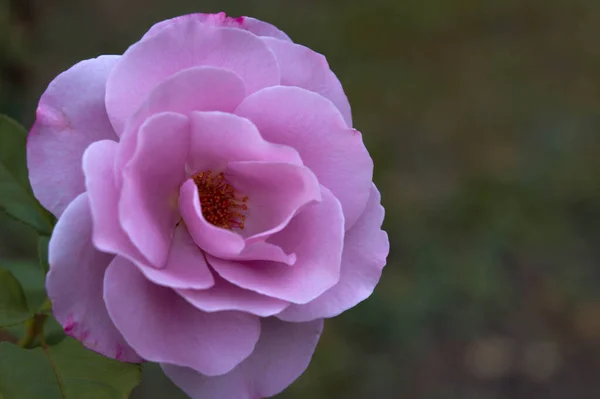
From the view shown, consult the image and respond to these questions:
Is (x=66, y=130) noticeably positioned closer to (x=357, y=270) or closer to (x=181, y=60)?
(x=181, y=60)

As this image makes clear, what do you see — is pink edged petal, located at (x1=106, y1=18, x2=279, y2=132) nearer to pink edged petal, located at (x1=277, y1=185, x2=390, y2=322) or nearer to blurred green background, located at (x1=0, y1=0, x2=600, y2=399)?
pink edged petal, located at (x1=277, y1=185, x2=390, y2=322)

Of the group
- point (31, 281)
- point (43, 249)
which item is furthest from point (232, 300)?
point (31, 281)

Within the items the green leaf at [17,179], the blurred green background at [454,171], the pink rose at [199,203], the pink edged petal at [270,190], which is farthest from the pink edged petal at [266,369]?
the blurred green background at [454,171]

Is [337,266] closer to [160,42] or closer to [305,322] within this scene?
[305,322]

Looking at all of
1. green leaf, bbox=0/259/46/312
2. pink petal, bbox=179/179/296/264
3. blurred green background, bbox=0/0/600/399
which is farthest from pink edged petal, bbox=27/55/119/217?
blurred green background, bbox=0/0/600/399

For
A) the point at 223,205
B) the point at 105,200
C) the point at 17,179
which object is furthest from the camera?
the point at 17,179

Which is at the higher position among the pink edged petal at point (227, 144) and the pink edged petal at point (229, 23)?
the pink edged petal at point (229, 23)

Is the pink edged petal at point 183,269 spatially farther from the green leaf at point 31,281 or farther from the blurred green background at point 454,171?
the blurred green background at point 454,171

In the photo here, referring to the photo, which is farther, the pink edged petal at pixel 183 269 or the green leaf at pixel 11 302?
the green leaf at pixel 11 302
